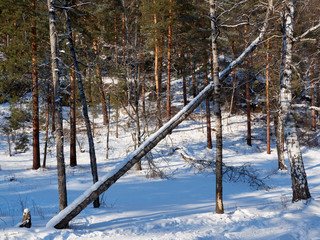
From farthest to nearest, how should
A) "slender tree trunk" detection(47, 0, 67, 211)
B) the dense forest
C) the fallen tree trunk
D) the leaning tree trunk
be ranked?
1. the leaning tree trunk
2. the dense forest
3. "slender tree trunk" detection(47, 0, 67, 211)
4. the fallen tree trunk

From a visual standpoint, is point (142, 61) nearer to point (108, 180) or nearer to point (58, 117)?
point (58, 117)

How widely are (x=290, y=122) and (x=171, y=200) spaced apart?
4.86 m

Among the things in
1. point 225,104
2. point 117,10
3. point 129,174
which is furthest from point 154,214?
point 225,104

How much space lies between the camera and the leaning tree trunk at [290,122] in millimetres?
6145

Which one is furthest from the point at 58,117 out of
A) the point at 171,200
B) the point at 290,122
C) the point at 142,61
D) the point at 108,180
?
the point at 142,61

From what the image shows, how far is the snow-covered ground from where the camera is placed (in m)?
4.37

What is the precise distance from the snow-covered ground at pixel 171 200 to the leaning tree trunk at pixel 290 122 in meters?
0.53

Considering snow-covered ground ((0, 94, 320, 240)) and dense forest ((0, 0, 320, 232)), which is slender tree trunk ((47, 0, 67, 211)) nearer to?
dense forest ((0, 0, 320, 232))

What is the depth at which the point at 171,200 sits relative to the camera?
25.7 ft

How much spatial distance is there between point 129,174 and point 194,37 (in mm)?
11708

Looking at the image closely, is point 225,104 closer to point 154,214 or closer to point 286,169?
point 286,169

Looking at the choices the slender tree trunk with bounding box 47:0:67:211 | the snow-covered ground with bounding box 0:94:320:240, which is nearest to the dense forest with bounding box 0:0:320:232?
the slender tree trunk with bounding box 47:0:67:211

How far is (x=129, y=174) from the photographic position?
12.8 metres

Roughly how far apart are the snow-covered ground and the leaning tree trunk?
20.9 inches
